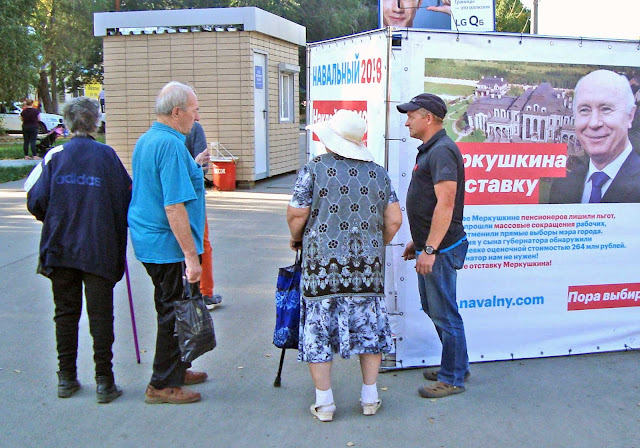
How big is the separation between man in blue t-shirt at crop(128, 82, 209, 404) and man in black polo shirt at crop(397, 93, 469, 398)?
49.4 inches

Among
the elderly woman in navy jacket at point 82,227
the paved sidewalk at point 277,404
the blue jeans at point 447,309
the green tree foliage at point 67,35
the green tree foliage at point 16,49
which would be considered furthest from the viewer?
the green tree foliage at point 67,35

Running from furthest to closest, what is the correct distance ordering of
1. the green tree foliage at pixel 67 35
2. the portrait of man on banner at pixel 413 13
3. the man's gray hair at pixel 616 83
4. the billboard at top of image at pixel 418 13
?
1. the green tree foliage at pixel 67 35
2. the portrait of man on banner at pixel 413 13
3. the billboard at top of image at pixel 418 13
4. the man's gray hair at pixel 616 83

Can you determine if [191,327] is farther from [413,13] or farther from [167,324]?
[413,13]

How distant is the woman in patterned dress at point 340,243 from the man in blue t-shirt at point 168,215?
59cm

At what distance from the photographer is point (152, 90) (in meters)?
13.9

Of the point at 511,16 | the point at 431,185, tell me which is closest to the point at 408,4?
the point at 431,185

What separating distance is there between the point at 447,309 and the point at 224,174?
9521 millimetres

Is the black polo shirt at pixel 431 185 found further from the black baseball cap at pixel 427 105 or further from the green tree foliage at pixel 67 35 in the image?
the green tree foliage at pixel 67 35

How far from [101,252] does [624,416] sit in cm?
310

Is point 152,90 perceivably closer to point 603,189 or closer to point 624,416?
point 603,189

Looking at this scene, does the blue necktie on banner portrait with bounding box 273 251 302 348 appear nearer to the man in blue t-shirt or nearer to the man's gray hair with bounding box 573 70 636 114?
the man in blue t-shirt

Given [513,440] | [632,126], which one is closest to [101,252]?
[513,440]

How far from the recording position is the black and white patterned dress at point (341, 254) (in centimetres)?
389

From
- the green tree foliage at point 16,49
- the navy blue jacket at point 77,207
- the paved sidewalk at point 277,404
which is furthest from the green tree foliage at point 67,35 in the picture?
the navy blue jacket at point 77,207
